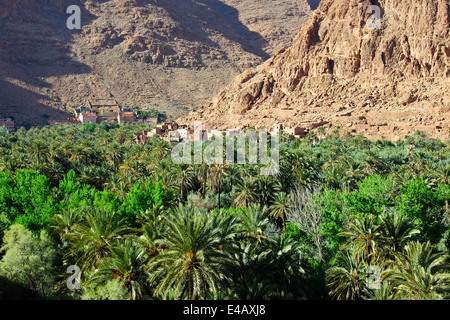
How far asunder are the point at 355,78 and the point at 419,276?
79445mm

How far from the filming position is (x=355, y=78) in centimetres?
8406

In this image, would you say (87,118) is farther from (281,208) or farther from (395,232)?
(395,232)

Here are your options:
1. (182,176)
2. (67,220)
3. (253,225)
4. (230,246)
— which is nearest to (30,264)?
(67,220)

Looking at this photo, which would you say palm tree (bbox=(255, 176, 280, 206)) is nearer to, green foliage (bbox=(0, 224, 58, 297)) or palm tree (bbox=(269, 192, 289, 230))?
palm tree (bbox=(269, 192, 289, 230))

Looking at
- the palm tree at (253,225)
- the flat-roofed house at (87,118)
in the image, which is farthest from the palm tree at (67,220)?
the flat-roofed house at (87,118)

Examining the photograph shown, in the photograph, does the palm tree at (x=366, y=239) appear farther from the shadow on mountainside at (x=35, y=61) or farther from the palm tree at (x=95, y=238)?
the shadow on mountainside at (x=35, y=61)

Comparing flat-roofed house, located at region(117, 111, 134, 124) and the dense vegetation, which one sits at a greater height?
flat-roofed house, located at region(117, 111, 134, 124)

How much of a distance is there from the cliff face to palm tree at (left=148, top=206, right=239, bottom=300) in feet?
192

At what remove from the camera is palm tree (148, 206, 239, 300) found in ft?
36.8

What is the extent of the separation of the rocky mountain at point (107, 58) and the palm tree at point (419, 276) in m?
104

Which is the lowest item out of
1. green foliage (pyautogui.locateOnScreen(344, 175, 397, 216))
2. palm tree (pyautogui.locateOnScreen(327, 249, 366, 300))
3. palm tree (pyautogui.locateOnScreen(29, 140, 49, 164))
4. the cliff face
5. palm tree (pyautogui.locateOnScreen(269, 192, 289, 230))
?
palm tree (pyautogui.locateOnScreen(327, 249, 366, 300))

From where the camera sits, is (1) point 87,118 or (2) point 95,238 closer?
(2) point 95,238

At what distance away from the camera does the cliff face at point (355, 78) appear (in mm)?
71125

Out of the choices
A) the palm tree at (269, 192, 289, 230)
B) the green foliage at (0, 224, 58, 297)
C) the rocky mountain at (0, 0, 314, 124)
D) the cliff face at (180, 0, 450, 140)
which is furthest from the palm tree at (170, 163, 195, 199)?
the rocky mountain at (0, 0, 314, 124)
